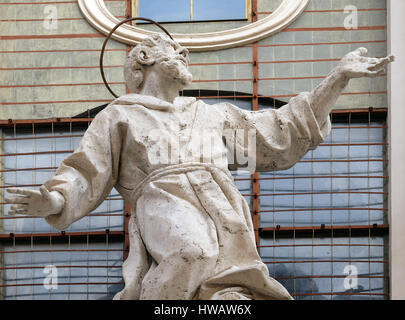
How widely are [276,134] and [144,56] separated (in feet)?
2.98

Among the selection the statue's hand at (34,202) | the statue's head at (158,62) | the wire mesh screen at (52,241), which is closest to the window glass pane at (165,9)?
the wire mesh screen at (52,241)

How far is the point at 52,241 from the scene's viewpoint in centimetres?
1333

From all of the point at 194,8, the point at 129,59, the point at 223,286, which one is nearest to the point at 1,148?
the point at 194,8

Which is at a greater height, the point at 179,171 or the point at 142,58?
the point at 142,58

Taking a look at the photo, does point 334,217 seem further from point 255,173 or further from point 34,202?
point 34,202

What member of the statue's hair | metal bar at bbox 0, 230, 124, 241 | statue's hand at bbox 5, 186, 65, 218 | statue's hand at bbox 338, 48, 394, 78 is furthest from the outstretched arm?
metal bar at bbox 0, 230, 124, 241

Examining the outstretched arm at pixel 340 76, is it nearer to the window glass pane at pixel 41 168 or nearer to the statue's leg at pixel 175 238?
the statue's leg at pixel 175 238

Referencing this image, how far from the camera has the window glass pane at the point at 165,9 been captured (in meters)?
13.9

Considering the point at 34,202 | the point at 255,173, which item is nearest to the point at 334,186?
the point at 255,173

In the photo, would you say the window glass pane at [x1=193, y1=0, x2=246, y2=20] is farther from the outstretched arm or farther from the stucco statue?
the outstretched arm

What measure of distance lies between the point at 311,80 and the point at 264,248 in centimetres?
148

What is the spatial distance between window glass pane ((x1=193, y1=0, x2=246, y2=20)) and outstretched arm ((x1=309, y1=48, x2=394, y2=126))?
14.2 feet
